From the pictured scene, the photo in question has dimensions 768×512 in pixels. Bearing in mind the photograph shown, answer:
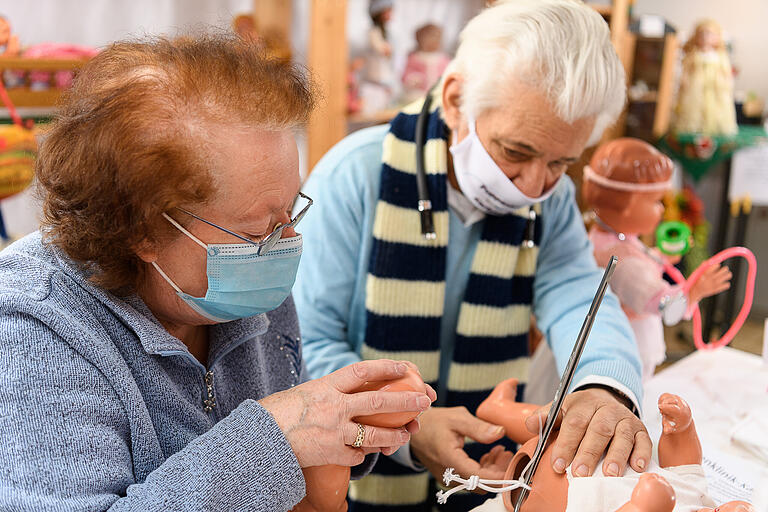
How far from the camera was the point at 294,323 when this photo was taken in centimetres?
120

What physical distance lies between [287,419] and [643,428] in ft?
1.80

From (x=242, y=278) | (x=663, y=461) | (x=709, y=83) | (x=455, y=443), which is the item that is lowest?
(x=455, y=443)

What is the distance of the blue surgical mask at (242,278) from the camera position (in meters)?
0.89

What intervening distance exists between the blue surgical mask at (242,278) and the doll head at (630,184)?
1.12 meters

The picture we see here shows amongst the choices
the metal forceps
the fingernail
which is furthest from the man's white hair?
the fingernail

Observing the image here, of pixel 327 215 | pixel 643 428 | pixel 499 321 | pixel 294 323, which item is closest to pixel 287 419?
pixel 294 323

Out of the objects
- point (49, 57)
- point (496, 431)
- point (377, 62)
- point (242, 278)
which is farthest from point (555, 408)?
point (377, 62)

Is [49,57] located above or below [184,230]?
above

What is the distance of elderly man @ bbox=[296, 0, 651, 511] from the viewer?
1.24 meters

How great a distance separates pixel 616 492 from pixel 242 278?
545mm

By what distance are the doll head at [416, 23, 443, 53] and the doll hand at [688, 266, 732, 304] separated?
1.95 metres

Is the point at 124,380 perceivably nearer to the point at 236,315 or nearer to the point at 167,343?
the point at 167,343

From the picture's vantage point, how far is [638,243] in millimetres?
1881

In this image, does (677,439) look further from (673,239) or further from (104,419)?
(673,239)
